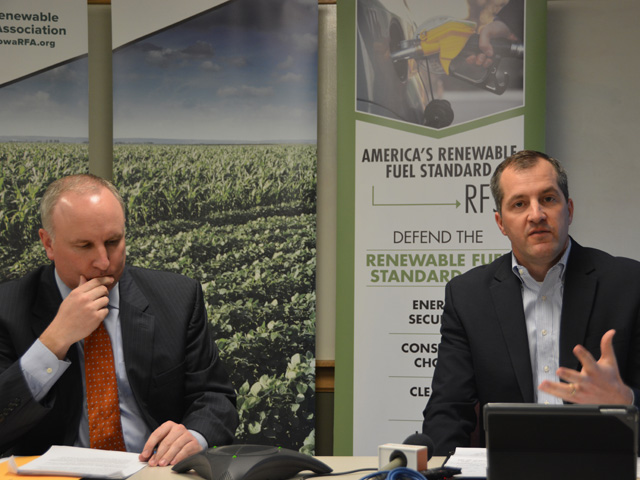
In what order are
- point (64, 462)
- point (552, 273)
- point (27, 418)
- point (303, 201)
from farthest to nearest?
1. point (303, 201)
2. point (552, 273)
3. point (27, 418)
4. point (64, 462)

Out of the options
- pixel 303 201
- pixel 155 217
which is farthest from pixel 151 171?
pixel 303 201

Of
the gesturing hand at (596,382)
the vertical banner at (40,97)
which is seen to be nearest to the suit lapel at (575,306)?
the gesturing hand at (596,382)

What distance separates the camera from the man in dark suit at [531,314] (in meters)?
2.33

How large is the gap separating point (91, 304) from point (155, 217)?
1.77m

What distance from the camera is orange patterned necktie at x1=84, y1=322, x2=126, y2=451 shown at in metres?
2.14

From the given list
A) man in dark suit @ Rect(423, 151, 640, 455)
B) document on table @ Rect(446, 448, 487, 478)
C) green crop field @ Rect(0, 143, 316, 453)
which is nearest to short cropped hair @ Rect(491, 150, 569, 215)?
man in dark suit @ Rect(423, 151, 640, 455)

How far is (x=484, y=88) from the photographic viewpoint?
11.9 feet

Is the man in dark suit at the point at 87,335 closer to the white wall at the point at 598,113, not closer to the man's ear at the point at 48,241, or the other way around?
the man's ear at the point at 48,241

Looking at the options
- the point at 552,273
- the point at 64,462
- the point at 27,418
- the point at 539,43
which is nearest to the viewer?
the point at 64,462

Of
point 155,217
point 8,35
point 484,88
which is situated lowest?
point 155,217

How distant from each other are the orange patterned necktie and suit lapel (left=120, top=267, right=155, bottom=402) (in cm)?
6

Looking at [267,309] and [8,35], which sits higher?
[8,35]

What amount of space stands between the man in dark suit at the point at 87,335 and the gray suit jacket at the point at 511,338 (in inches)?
29.0

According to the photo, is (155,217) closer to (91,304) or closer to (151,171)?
(151,171)
